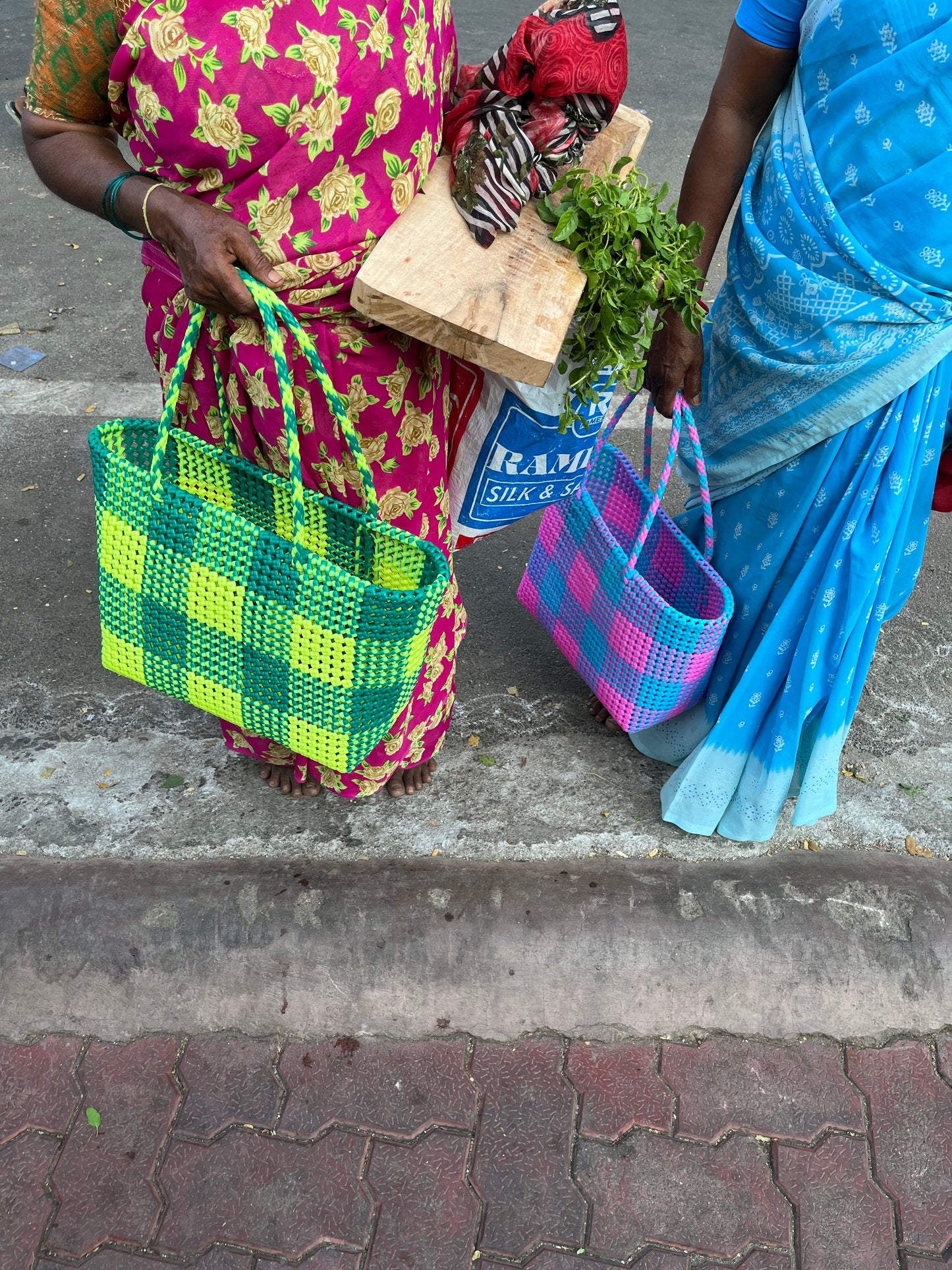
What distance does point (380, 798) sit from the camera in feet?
7.64

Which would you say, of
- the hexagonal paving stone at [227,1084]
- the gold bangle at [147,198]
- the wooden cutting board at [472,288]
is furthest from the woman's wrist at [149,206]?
the hexagonal paving stone at [227,1084]

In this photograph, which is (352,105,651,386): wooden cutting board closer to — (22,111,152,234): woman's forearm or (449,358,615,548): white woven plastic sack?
(449,358,615,548): white woven plastic sack

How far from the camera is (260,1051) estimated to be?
1886 millimetres

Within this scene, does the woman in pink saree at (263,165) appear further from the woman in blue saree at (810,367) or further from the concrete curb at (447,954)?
the concrete curb at (447,954)

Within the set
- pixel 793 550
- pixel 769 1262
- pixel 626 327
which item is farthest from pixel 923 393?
pixel 769 1262

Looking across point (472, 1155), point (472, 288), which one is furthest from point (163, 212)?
point (472, 1155)

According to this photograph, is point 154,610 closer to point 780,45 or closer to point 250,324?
point 250,324

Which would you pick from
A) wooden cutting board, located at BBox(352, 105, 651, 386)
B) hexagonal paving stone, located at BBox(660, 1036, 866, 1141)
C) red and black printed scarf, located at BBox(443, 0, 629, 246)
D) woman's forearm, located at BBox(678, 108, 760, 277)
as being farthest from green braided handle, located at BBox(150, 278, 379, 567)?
hexagonal paving stone, located at BBox(660, 1036, 866, 1141)

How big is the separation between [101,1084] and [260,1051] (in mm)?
289

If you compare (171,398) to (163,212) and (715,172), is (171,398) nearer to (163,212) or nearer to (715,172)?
(163,212)

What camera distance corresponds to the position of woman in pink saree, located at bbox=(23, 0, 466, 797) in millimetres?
1365

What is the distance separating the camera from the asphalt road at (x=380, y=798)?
2230mm

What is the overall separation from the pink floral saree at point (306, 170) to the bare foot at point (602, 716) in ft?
3.02

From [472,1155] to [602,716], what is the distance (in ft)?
3.71
